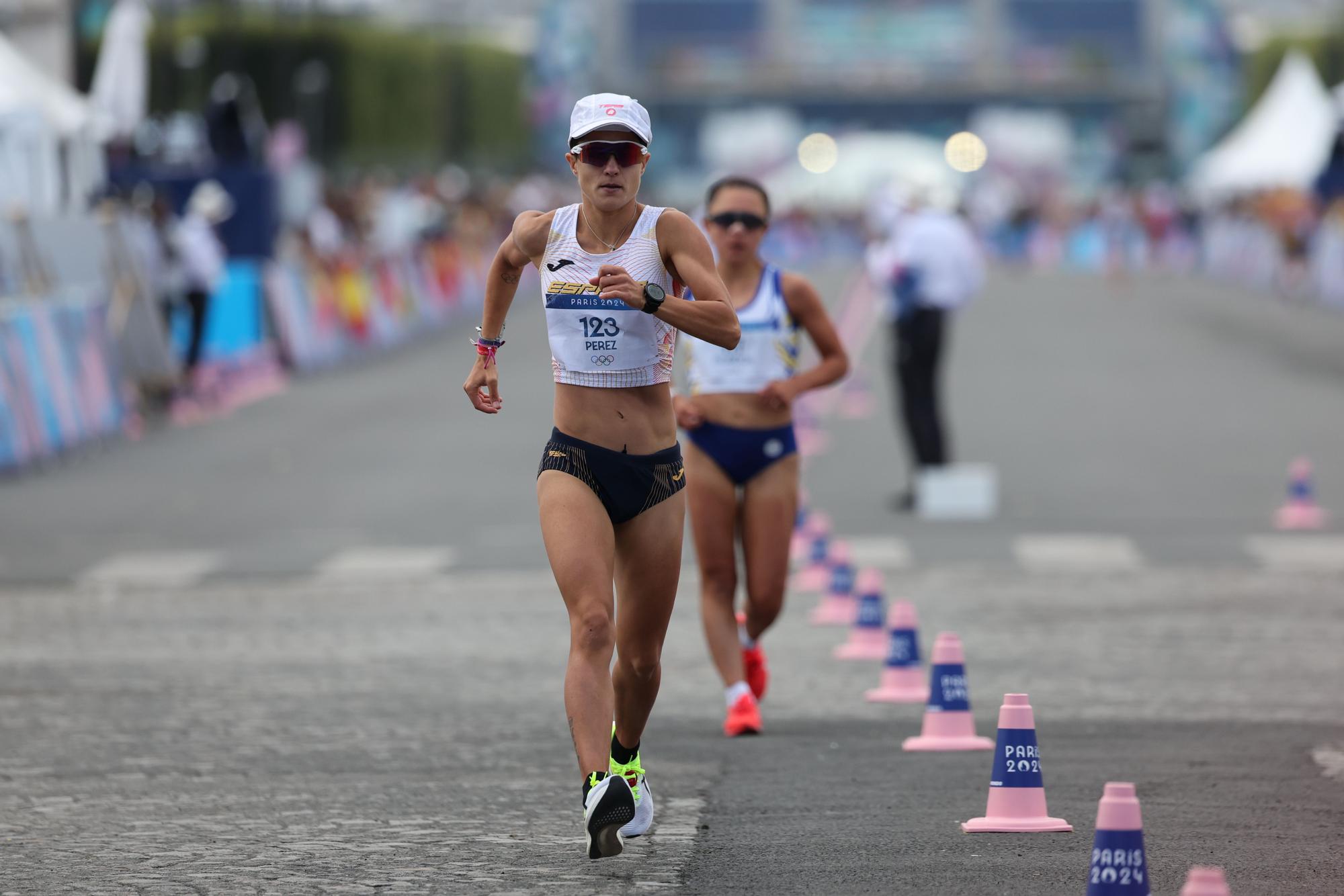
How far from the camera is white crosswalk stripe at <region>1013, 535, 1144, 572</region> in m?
15.2

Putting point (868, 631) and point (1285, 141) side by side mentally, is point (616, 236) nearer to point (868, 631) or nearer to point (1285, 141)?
point (868, 631)

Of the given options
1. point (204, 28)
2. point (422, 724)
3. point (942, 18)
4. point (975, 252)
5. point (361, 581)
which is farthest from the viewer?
point (942, 18)

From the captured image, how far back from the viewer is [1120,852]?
18.3 feet

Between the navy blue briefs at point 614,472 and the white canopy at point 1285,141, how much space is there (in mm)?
49366

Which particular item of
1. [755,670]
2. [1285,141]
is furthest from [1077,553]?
[1285,141]

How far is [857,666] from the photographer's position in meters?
11.4

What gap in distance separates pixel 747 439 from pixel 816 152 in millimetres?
112561

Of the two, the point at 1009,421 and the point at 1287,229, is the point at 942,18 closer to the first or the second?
the point at 1287,229

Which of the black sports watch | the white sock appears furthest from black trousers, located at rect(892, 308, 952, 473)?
the black sports watch

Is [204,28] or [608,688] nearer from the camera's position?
[608,688]

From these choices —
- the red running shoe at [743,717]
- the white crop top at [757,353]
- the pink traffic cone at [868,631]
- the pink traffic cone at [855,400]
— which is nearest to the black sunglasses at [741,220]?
the white crop top at [757,353]

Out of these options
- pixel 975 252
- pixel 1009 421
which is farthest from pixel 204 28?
pixel 975 252

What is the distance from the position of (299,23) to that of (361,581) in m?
65.0

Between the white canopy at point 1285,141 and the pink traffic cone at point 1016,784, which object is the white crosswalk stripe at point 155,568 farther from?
the white canopy at point 1285,141
